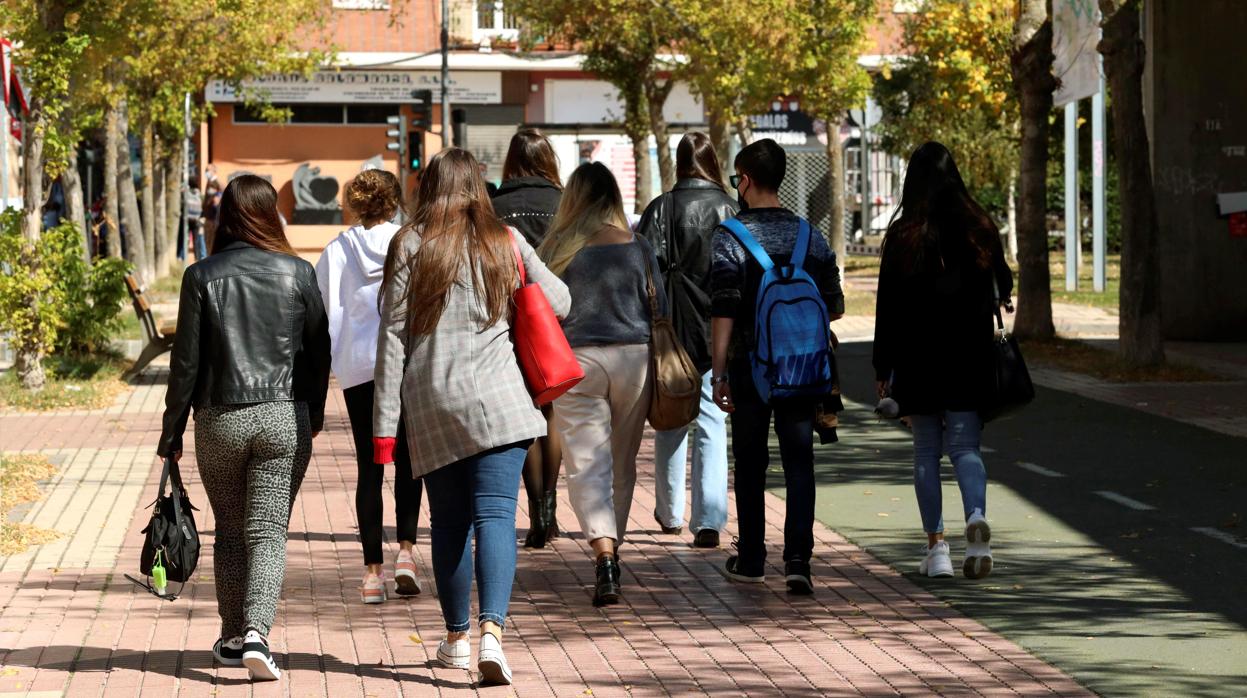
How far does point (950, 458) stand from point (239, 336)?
9.89ft

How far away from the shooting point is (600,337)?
7.21m

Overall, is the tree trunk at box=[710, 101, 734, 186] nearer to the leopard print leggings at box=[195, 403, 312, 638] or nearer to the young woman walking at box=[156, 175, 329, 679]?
the young woman walking at box=[156, 175, 329, 679]

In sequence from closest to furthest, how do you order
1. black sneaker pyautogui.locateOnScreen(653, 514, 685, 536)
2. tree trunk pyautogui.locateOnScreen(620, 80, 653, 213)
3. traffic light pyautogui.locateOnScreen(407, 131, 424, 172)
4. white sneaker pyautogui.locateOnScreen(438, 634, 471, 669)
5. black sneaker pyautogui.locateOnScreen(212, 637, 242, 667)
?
white sneaker pyautogui.locateOnScreen(438, 634, 471, 669), black sneaker pyautogui.locateOnScreen(212, 637, 242, 667), black sneaker pyautogui.locateOnScreen(653, 514, 685, 536), traffic light pyautogui.locateOnScreen(407, 131, 424, 172), tree trunk pyautogui.locateOnScreen(620, 80, 653, 213)

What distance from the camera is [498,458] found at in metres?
5.77

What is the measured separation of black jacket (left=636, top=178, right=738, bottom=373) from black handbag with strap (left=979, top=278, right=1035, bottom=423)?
1.39m

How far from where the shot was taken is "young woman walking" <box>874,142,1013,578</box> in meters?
7.36

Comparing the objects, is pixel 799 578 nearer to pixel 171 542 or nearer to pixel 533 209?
pixel 533 209

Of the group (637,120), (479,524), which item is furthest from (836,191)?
(479,524)

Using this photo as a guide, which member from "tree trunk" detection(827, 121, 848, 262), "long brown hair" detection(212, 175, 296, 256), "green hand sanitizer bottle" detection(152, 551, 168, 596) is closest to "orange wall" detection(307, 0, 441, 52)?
"tree trunk" detection(827, 121, 848, 262)

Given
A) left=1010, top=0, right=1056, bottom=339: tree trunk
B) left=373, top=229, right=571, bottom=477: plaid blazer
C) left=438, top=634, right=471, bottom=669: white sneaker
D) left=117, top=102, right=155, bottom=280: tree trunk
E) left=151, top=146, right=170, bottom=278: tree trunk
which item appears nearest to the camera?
left=373, top=229, right=571, bottom=477: plaid blazer

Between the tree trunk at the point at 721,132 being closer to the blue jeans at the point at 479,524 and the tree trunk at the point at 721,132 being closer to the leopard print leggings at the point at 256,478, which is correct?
the leopard print leggings at the point at 256,478

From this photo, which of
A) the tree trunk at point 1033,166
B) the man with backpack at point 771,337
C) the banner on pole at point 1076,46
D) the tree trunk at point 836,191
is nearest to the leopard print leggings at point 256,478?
the man with backpack at point 771,337

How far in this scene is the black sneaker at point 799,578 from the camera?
725cm

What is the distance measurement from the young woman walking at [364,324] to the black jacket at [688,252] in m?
1.40
